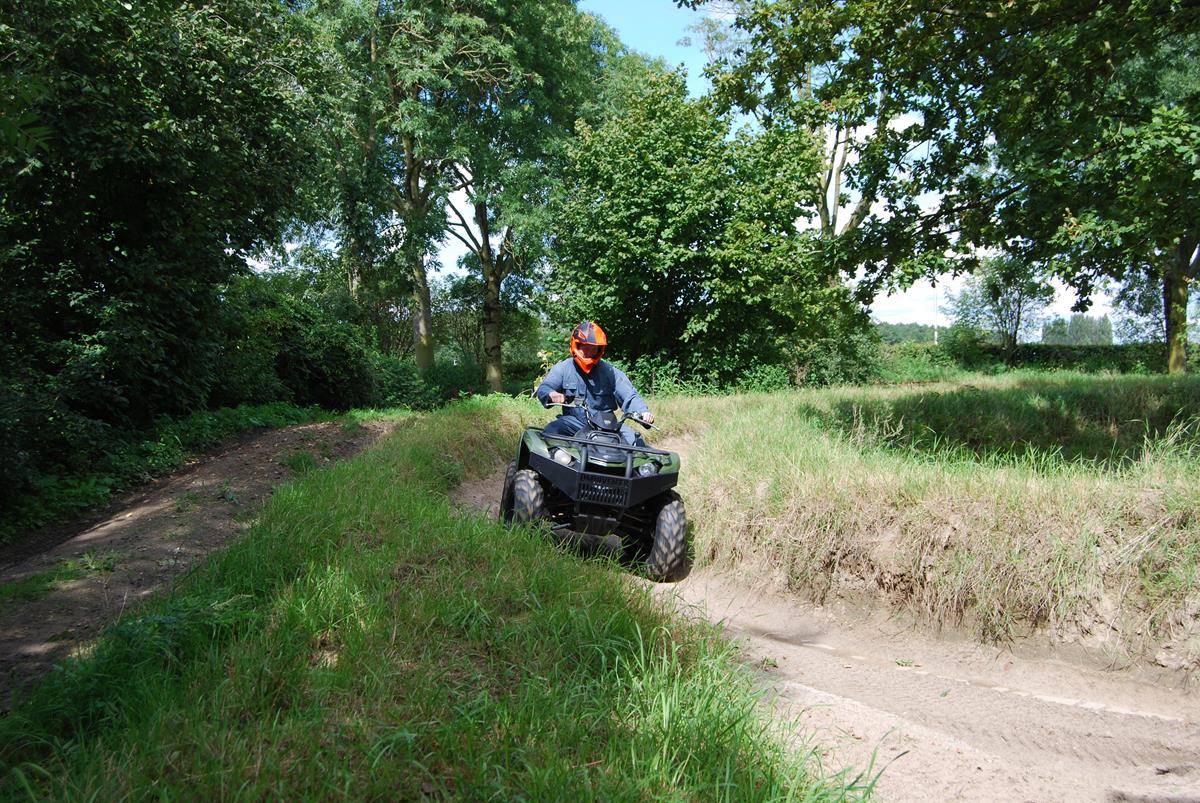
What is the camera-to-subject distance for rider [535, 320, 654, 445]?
625cm

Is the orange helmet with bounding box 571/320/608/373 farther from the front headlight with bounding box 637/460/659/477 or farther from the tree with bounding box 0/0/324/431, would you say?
the tree with bounding box 0/0/324/431

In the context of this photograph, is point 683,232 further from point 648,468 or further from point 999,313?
point 999,313

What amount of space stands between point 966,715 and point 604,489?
2706 mm

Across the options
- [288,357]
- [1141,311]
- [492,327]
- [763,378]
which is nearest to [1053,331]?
[1141,311]

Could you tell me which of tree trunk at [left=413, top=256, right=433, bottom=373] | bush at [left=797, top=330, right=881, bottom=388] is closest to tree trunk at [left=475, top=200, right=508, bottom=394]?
tree trunk at [left=413, top=256, right=433, bottom=373]

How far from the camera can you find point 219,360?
1238 cm

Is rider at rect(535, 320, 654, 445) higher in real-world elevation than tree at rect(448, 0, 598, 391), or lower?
lower

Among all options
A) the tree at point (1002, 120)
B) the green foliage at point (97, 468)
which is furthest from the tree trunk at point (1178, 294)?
the green foliage at point (97, 468)

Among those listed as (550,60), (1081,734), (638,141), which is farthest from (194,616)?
(550,60)

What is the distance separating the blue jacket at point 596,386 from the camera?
645 cm

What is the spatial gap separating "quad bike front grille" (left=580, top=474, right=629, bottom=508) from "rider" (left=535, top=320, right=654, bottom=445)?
0.76 meters

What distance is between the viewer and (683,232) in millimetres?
17938

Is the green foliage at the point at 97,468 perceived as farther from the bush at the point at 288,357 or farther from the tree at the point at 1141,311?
the tree at the point at 1141,311

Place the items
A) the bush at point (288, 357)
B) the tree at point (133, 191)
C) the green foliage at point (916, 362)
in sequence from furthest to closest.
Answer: the green foliage at point (916, 362), the bush at point (288, 357), the tree at point (133, 191)
